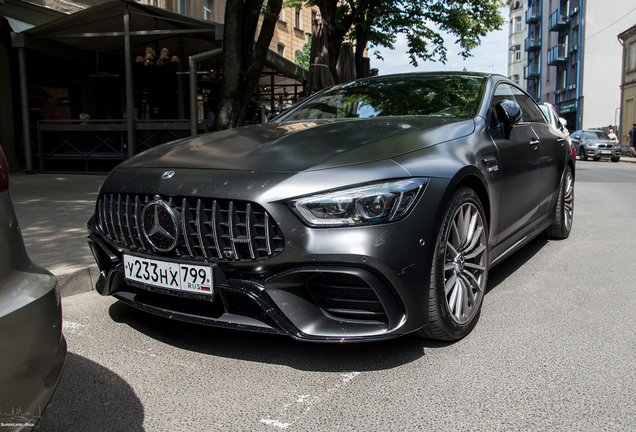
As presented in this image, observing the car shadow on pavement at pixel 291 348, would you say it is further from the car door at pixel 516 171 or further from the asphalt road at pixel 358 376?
the car door at pixel 516 171

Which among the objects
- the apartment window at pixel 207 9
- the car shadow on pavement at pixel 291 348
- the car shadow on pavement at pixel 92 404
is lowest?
the car shadow on pavement at pixel 92 404

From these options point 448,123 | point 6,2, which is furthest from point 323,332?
point 6,2

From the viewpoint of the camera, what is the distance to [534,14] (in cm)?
5603

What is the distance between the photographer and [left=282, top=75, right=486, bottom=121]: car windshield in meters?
3.55

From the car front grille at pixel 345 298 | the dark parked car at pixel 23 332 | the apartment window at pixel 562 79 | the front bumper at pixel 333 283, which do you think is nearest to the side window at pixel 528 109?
the front bumper at pixel 333 283

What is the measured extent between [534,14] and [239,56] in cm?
5627

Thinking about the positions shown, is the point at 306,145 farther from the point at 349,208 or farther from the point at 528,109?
the point at 528,109

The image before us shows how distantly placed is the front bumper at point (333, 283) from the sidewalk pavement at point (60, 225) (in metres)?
1.70

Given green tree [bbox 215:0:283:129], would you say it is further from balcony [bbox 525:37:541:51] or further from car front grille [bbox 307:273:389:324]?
balcony [bbox 525:37:541:51]

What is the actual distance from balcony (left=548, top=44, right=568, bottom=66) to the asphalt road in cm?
4843

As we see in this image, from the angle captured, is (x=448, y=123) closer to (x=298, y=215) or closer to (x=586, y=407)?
(x=298, y=215)

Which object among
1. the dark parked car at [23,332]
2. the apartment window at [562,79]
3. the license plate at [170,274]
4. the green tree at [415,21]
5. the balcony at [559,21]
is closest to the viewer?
the dark parked car at [23,332]

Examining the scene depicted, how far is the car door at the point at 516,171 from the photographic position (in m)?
3.39

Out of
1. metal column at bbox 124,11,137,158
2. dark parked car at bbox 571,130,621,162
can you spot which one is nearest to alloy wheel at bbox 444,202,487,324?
metal column at bbox 124,11,137,158
